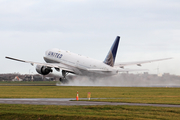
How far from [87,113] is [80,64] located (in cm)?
6438

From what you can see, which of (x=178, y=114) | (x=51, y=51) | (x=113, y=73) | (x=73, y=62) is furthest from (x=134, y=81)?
(x=178, y=114)

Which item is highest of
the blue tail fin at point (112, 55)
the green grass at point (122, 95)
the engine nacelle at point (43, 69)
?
the blue tail fin at point (112, 55)

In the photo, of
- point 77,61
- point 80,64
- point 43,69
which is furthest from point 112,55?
point 43,69

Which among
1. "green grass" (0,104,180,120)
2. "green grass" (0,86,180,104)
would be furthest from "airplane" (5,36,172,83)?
"green grass" (0,104,180,120)

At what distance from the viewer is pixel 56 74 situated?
92375mm

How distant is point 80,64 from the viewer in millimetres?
90000

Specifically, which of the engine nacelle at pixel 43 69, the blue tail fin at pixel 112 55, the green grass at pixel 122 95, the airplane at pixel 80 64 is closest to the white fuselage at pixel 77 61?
the airplane at pixel 80 64

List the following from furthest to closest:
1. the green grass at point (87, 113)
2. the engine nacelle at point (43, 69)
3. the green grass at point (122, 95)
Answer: the engine nacelle at point (43, 69) < the green grass at point (122, 95) < the green grass at point (87, 113)

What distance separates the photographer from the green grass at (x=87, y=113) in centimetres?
2411

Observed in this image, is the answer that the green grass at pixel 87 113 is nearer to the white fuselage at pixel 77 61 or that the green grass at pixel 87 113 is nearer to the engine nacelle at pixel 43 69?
the white fuselage at pixel 77 61

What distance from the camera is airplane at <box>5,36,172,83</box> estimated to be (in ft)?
269

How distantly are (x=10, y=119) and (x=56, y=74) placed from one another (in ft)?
220

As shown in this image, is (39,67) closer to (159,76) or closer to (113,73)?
(113,73)

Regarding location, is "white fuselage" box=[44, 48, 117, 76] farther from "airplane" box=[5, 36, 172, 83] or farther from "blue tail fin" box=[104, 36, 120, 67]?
"blue tail fin" box=[104, 36, 120, 67]
